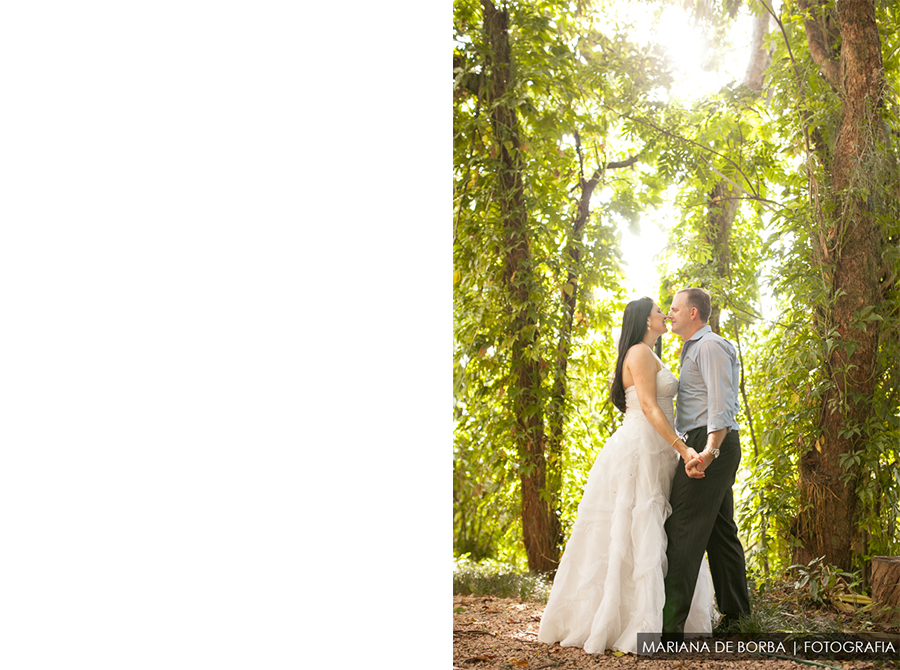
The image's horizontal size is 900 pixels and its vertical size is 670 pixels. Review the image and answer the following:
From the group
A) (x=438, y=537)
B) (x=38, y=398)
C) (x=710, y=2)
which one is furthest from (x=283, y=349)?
(x=710, y=2)

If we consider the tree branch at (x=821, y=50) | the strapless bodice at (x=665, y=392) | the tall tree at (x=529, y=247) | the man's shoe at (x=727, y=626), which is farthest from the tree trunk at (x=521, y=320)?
the tree branch at (x=821, y=50)

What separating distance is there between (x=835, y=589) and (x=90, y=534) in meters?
2.21

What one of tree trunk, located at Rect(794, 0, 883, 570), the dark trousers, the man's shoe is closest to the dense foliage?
tree trunk, located at Rect(794, 0, 883, 570)

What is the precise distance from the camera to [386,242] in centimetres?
197

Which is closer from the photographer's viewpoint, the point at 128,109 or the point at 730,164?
the point at 128,109

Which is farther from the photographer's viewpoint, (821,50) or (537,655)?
(821,50)

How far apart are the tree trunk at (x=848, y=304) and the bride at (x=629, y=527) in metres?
0.44

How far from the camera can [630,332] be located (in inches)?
80.0

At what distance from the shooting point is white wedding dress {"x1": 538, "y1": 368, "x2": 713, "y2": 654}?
5.92 feet

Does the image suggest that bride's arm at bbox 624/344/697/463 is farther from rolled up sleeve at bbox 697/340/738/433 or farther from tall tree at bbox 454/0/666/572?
tall tree at bbox 454/0/666/572

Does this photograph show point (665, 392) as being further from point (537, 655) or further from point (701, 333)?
point (537, 655)

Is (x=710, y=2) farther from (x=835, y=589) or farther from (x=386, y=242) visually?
(x=835, y=589)

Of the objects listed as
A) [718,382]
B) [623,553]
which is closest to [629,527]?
[623,553]

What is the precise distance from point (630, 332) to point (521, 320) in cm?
58
